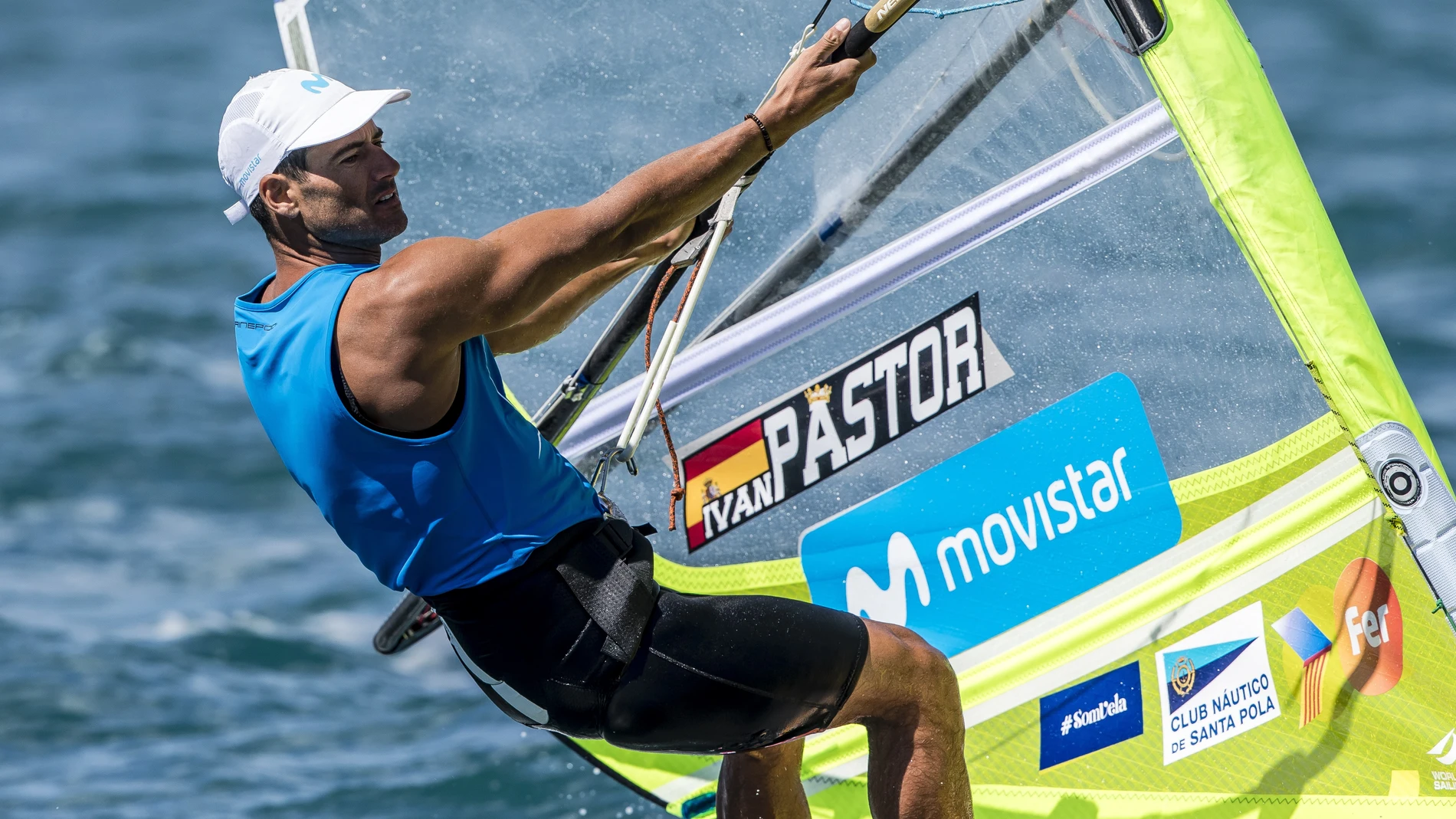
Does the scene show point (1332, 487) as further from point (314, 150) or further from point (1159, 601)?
point (314, 150)

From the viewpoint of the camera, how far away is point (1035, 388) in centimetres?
260

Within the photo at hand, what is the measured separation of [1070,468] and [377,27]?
1.59 metres

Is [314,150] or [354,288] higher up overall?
[314,150]

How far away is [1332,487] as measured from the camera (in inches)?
90.4

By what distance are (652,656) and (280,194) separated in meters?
0.76

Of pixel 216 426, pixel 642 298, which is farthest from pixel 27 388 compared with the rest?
pixel 642 298

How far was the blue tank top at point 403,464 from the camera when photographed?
189 cm

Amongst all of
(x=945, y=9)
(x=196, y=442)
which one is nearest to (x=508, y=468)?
(x=945, y=9)

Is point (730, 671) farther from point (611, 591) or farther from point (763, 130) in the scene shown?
point (763, 130)

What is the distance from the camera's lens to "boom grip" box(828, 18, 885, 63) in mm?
2000

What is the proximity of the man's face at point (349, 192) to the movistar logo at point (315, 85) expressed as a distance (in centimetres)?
8

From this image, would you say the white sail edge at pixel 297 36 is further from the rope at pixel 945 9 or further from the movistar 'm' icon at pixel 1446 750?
the movistar 'm' icon at pixel 1446 750

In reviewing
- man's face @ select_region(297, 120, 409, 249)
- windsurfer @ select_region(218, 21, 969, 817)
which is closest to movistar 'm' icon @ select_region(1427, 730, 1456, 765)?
windsurfer @ select_region(218, 21, 969, 817)

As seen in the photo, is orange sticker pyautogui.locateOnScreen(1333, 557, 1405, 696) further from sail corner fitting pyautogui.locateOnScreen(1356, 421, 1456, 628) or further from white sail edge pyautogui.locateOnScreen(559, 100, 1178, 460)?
white sail edge pyautogui.locateOnScreen(559, 100, 1178, 460)
